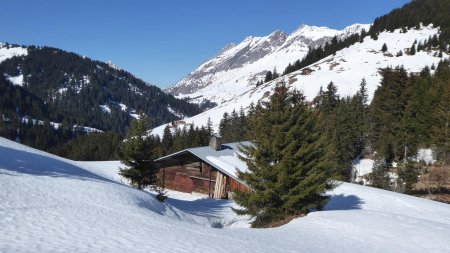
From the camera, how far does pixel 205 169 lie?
40.2 meters

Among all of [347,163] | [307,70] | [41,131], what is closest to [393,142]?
[347,163]

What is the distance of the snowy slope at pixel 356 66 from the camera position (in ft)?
317

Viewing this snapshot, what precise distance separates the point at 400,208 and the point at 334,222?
13.8 m

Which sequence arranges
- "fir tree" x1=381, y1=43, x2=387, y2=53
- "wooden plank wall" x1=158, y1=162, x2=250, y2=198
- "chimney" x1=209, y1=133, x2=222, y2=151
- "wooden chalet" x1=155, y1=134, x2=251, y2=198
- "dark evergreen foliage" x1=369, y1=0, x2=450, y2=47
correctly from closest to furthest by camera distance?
"wooden chalet" x1=155, y1=134, x2=251, y2=198
"wooden plank wall" x1=158, y1=162, x2=250, y2=198
"chimney" x1=209, y1=133, x2=222, y2=151
"fir tree" x1=381, y1=43, x2=387, y2=53
"dark evergreen foliage" x1=369, y1=0, x2=450, y2=47

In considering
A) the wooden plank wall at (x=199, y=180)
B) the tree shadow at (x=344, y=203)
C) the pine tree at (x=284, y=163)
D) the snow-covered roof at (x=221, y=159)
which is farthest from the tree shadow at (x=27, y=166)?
the tree shadow at (x=344, y=203)

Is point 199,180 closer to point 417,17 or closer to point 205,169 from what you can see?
point 205,169

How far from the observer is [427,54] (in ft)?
336

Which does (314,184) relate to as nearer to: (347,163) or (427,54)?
(347,163)

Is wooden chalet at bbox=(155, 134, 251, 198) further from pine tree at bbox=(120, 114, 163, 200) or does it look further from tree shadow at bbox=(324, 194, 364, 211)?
tree shadow at bbox=(324, 194, 364, 211)

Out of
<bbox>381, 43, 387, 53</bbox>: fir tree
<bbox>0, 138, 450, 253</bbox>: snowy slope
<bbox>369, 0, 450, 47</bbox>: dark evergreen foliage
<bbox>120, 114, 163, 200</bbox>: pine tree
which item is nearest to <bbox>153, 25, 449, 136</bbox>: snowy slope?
<bbox>381, 43, 387, 53</bbox>: fir tree

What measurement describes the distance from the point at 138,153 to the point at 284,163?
1556 cm

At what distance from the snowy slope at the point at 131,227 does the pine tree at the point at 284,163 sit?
4.96 ft

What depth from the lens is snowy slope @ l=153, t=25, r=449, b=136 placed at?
96.8 m

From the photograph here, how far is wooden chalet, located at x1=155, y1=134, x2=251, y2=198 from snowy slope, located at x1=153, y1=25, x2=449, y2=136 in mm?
57530
